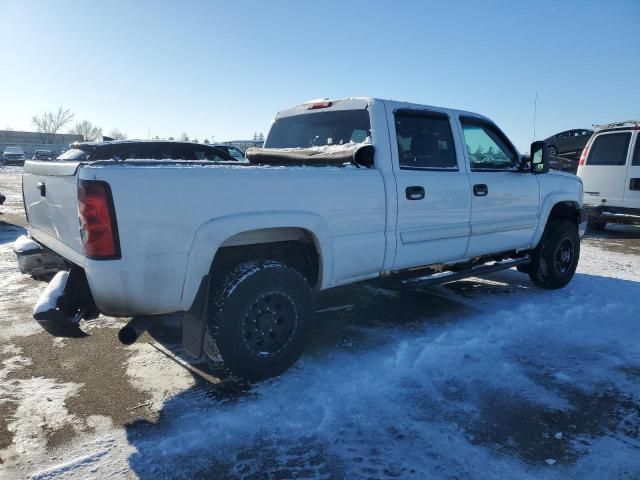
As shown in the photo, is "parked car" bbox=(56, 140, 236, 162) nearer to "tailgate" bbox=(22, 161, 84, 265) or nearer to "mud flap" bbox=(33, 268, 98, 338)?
"tailgate" bbox=(22, 161, 84, 265)

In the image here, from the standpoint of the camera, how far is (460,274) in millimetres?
4758

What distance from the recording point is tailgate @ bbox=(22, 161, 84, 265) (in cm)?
298

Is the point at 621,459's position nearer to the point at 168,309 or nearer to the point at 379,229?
the point at 379,229

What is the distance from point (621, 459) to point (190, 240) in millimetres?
2639

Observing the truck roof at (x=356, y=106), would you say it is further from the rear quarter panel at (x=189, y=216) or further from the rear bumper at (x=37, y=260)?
the rear bumper at (x=37, y=260)

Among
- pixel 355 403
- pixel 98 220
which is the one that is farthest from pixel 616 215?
pixel 98 220

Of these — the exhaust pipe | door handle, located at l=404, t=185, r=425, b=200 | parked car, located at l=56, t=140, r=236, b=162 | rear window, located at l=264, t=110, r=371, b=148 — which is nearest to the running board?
door handle, located at l=404, t=185, r=425, b=200

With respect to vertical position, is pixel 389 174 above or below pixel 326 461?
above

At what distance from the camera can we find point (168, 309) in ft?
9.89

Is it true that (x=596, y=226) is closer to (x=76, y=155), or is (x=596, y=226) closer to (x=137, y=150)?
(x=137, y=150)

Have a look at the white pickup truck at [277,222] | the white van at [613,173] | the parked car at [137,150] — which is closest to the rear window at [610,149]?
the white van at [613,173]

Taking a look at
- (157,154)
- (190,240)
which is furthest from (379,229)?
(157,154)

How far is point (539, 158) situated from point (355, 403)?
143 inches

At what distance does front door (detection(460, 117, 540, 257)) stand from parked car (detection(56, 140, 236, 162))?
6266 mm
